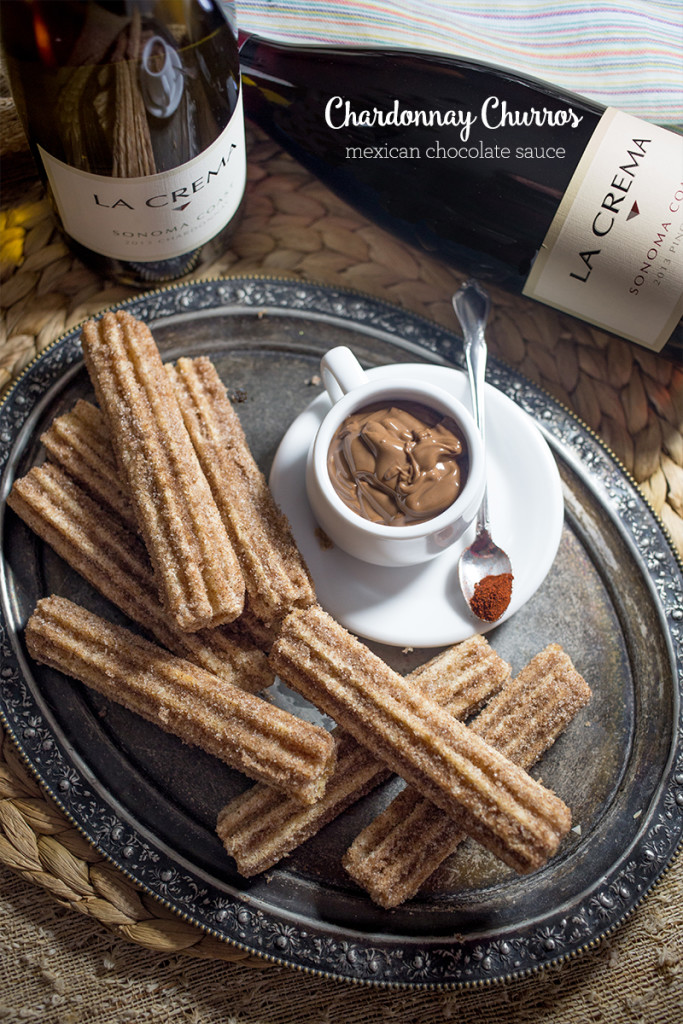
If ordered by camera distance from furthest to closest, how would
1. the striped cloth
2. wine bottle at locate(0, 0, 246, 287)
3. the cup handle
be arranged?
the striped cloth < the cup handle < wine bottle at locate(0, 0, 246, 287)

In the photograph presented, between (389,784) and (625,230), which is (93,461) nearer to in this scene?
(389,784)

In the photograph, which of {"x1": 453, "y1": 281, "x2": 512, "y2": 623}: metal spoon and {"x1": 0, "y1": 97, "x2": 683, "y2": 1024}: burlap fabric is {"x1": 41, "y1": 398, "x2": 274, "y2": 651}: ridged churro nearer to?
{"x1": 0, "y1": 97, "x2": 683, "y2": 1024}: burlap fabric

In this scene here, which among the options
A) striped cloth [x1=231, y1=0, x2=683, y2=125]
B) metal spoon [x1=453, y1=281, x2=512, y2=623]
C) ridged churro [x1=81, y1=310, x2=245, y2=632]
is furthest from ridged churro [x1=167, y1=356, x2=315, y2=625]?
striped cloth [x1=231, y1=0, x2=683, y2=125]

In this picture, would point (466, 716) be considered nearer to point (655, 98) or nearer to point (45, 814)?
point (45, 814)

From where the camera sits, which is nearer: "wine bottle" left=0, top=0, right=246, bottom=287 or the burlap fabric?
"wine bottle" left=0, top=0, right=246, bottom=287

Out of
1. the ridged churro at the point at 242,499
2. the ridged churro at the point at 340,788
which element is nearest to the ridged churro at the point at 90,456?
the ridged churro at the point at 242,499

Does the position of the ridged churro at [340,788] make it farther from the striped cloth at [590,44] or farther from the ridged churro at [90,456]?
the striped cloth at [590,44]
